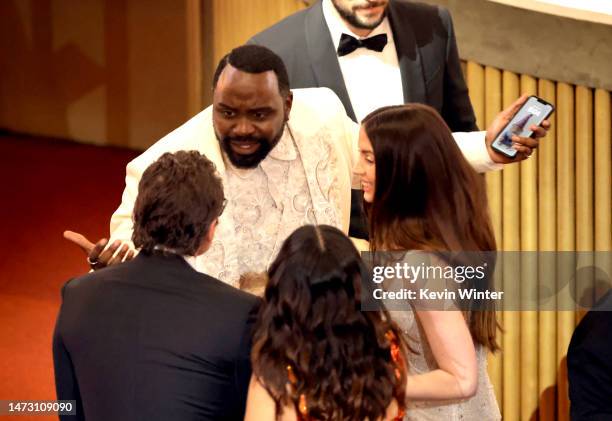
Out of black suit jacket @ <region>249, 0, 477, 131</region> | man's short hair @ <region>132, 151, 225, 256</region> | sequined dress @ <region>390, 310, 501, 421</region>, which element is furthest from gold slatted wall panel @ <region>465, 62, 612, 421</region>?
man's short hair @ <region>132, 151, 225, 256</region>

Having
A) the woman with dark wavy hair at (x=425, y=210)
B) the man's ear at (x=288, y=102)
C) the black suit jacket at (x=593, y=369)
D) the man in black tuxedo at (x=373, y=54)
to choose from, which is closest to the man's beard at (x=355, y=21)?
the man in black tuxedo at (x=373, y=54)

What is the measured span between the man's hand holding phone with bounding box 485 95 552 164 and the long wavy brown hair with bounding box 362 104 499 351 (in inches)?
15.8

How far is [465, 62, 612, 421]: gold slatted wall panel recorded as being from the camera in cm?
428

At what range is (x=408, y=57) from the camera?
3693 mm

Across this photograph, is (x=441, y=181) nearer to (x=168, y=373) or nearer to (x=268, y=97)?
(x=268, y=97)

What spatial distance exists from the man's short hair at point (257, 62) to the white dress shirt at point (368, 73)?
1.76 feet

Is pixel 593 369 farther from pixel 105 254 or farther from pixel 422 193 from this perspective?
pixel 105 254

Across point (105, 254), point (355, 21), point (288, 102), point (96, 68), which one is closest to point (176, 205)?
point (105, 254)

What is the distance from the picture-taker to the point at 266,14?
15.0 feet

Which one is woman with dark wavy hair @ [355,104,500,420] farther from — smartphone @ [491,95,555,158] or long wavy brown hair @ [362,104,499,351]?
smartphone @ [491,95,555,158]

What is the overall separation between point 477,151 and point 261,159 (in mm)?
593

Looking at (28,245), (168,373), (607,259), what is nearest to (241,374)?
(168,373)

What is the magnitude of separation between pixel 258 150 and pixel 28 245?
2.56 meters

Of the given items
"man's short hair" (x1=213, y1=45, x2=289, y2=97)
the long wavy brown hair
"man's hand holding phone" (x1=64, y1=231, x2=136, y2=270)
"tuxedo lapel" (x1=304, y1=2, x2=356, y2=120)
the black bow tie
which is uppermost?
the black bow tie
